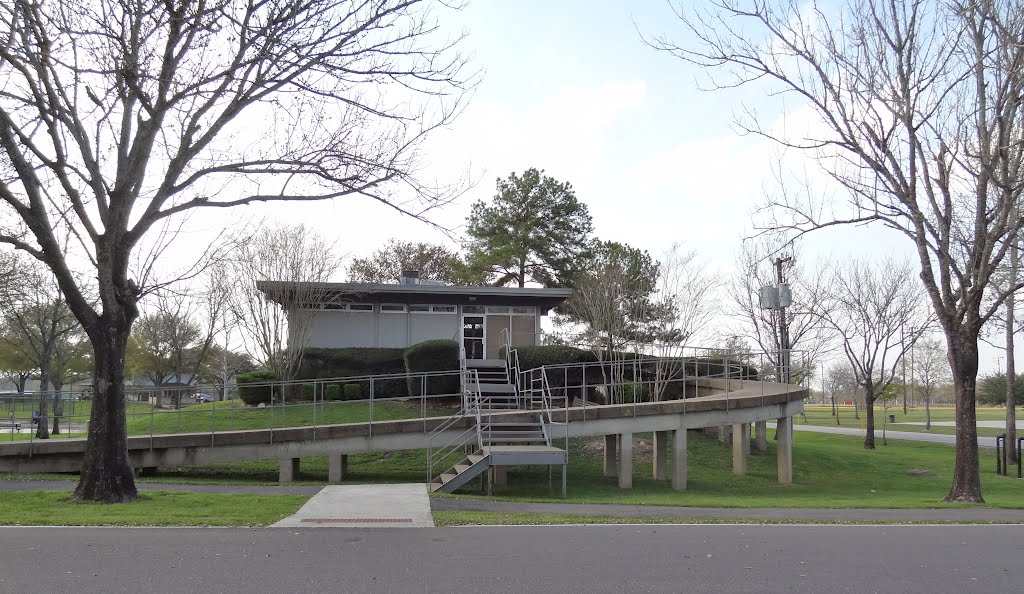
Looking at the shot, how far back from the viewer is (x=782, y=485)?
18.5m

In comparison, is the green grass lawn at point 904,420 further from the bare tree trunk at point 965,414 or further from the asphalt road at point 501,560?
the asphalt road at point 501,560

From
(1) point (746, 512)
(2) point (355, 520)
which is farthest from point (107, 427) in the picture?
(1) point (746, 512)

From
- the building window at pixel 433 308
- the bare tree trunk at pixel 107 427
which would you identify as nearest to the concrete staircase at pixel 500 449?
the bare tree trunk at pixel 107 427

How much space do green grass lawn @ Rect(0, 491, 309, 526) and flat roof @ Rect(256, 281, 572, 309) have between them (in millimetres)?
14884

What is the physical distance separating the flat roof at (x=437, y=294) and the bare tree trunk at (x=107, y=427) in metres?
14.5

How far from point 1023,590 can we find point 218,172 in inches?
443

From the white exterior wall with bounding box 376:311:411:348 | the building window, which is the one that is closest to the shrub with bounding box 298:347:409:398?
the white exterior wall with bounding box 376:311:411:348

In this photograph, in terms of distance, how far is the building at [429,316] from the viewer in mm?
27766

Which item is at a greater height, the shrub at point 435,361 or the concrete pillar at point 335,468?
the shrub at point 435,361

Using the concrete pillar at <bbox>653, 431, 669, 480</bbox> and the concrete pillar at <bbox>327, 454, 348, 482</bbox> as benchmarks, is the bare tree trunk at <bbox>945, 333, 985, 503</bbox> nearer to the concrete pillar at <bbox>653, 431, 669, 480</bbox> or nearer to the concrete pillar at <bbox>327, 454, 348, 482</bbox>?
the concrete pillar at <bbox>653, 431, 669, 480</bbox>

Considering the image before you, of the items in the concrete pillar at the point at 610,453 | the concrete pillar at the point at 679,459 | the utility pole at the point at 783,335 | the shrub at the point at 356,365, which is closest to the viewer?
the concrete pillar at the point at 679,459

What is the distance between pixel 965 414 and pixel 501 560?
1129 cm

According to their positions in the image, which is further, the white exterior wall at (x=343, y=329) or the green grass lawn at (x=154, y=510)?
the white exterior wall at (x=343, y=329)

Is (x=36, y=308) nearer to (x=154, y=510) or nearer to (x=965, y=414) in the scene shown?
(x=154, y=510)
